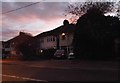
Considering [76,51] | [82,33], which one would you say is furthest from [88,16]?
[76,51]

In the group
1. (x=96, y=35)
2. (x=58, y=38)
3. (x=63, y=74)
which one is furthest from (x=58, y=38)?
(x=63, y=74)

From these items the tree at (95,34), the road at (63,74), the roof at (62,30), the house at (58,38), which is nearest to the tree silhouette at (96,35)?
the tree at (95,34)

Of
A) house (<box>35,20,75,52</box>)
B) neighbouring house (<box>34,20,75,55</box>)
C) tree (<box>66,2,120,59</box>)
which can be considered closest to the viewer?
tree (<box>66,2,120,59</box>)

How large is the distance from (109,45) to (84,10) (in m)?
8.41

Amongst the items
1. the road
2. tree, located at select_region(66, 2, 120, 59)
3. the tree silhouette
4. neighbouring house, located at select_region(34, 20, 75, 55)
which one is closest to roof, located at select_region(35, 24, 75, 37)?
neighbouring house, located at select_region(34, 20, 75, 55)

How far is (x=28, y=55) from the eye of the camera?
215 feet

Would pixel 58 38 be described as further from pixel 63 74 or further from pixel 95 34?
pixel 63 74

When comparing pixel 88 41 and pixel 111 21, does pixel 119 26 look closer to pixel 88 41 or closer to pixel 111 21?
pixel 111 21

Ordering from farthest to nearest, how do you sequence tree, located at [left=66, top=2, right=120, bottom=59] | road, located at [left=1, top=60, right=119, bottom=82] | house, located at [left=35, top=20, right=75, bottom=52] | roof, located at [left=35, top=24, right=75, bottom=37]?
house, located at [left=35, top=20, right=75, bottom=52] < roof, located at [left=35, top=24, right=75, bottom=37] < tree, located at [left=66, top=2, right=120, bottom=59] < road, located at [left=1, top=60, right=119, bottom=82]

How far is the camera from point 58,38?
75500mm

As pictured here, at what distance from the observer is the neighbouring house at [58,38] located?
71.3m

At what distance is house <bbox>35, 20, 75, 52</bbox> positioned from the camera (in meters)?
71.4

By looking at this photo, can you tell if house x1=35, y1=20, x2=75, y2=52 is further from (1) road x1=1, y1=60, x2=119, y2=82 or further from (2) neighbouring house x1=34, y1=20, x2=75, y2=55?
(1) road x1=1, y1=60, x2=119, y2=82

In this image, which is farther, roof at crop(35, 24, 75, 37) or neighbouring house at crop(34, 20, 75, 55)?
neighbouring house at crop(34, 20, 75, 55)
